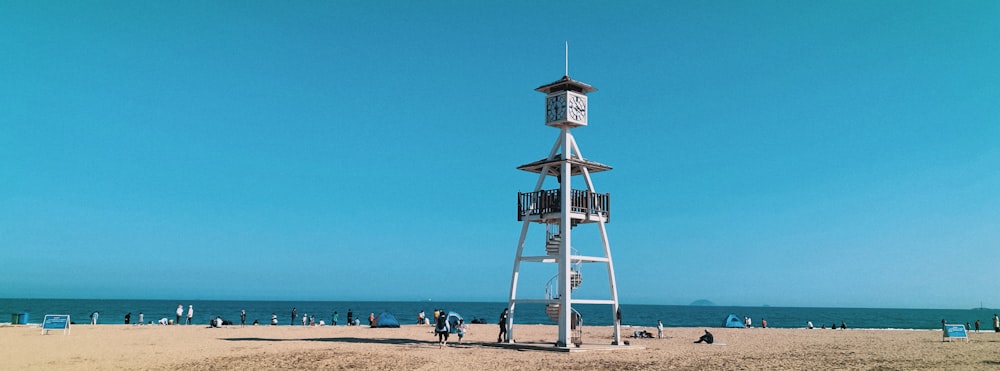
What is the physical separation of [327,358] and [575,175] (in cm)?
1186

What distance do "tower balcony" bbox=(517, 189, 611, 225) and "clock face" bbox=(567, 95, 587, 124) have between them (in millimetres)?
2679

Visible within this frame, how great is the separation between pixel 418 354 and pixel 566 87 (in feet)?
35.9

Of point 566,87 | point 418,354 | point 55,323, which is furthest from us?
point 55,323

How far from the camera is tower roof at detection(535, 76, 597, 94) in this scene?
29.1 metres

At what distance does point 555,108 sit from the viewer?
29.5 meters

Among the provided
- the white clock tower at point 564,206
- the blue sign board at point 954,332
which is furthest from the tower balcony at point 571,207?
the blue sign board at point 954,332

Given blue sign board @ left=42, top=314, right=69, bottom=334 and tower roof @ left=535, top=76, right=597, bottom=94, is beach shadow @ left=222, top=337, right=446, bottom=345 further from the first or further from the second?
tower roof @ left=535, top=76, right=597, bottom=94

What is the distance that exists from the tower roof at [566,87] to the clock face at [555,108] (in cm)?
31

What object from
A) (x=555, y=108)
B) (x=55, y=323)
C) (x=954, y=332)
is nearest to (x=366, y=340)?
(x=555, y=108)

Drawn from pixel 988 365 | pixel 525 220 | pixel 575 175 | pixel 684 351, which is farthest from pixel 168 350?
pixel 988 365

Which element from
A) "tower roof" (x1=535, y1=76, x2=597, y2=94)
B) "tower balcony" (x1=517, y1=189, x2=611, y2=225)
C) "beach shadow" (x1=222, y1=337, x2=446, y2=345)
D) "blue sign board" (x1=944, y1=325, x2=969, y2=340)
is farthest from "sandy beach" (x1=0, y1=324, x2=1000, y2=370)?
"tower roof" (x1=535, y1=76, x2=597, y2=94)

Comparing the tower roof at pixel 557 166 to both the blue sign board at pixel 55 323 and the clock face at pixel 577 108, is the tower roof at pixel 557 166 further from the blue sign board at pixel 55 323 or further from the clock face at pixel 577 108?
the blue sign board at pixel 55 323

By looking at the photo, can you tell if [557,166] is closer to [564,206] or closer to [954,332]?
[564,206]

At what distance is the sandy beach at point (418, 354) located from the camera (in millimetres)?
22438
